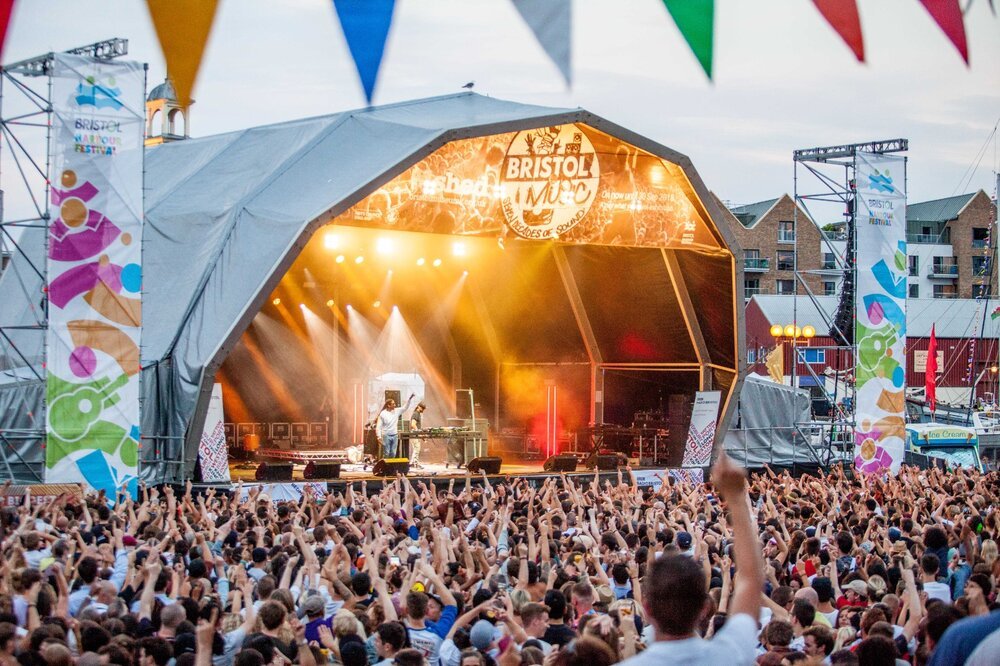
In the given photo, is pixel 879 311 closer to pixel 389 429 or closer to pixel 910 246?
pixel 389 429

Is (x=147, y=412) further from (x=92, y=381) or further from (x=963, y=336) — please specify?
(x=963, y=336)

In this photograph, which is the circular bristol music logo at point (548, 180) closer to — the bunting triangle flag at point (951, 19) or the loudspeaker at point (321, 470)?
the loudspeaker at point (321, 470)

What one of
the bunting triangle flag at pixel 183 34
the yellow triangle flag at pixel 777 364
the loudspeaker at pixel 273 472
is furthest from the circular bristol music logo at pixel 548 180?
the bunting triangle flag at pixel 183 34

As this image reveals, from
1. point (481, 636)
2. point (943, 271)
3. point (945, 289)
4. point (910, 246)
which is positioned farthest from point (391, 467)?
Answer: point (945, 289)

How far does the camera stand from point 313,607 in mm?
6281

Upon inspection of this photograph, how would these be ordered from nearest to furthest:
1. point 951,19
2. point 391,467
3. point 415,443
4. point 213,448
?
point 951,19
point 213,448
point 391,467
point 415,443

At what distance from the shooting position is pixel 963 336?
46.2 meters

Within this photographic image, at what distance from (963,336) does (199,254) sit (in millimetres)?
33793

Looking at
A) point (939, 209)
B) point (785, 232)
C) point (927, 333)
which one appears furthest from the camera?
point (939, 209)

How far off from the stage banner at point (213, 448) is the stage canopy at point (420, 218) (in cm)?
41

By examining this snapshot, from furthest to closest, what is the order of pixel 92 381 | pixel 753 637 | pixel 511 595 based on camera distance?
pixel 92 381 < pixel 511 595 < pixel 753 637

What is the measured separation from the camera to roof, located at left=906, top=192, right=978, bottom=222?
61156 millimetres

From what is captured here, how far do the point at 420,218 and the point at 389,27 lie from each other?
57.1ft

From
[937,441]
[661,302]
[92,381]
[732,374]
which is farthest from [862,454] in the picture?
[92,381]
